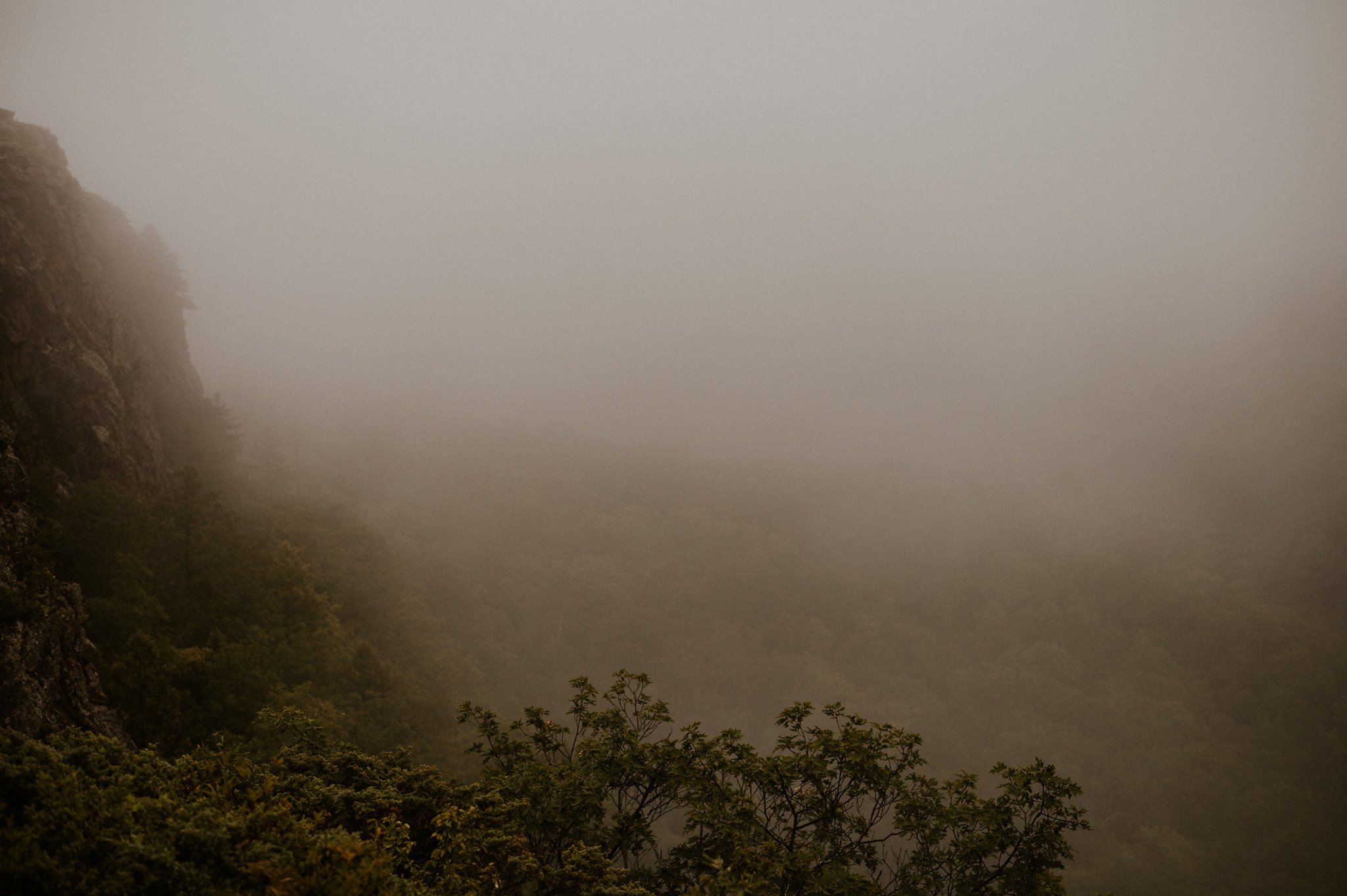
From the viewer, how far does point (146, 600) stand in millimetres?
28797

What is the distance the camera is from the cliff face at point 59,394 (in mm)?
15219

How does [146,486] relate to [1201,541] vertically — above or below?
below

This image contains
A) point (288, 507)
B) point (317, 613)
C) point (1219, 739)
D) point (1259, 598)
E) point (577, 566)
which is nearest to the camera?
point (317, 613)

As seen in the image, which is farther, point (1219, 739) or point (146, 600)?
point (1219, 739)

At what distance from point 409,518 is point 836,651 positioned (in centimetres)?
8758

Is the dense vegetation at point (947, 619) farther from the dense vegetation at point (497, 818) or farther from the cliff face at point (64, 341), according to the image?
the dense vegetation at point (497, 818)

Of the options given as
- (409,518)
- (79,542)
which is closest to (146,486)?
(79,542)

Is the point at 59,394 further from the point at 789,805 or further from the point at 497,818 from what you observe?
the point at 789,805

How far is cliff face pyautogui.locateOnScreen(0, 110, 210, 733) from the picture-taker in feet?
49.9

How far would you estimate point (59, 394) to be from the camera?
30.6 meters

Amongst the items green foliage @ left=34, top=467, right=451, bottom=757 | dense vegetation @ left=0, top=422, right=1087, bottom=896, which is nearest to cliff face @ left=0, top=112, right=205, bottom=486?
green foliage @ left=34, top=467, right=451, bottom=757

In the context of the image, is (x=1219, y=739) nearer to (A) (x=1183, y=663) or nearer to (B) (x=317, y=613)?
(A) (x=1183, y=663)

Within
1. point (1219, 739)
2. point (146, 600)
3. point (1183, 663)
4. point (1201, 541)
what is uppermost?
point (1201, 541)

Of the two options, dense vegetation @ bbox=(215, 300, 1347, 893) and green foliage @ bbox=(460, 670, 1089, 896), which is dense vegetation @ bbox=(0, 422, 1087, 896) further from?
dense vegetation @ bbox=(215, 300, 1347, 893)
